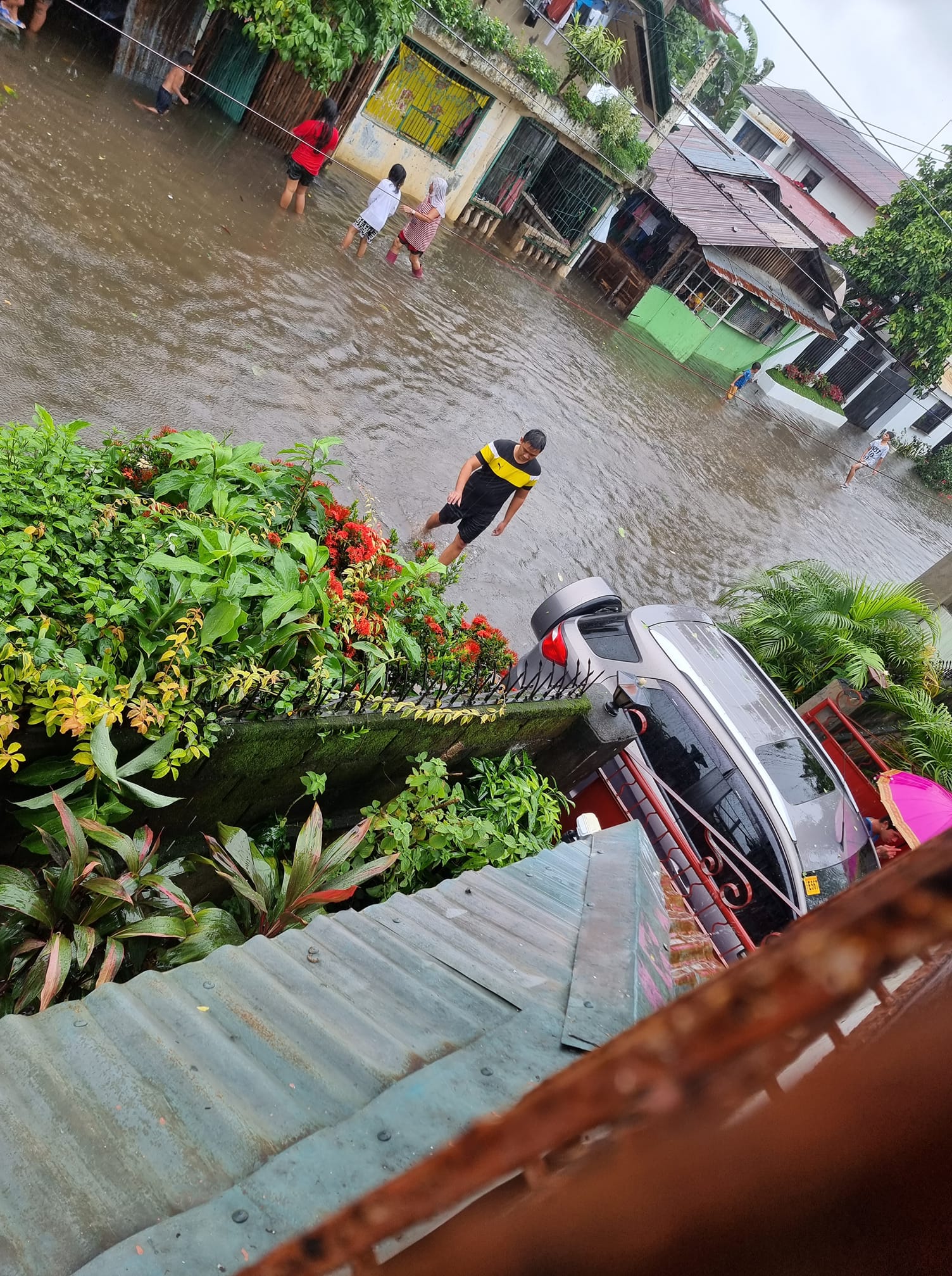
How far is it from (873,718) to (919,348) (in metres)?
23.1

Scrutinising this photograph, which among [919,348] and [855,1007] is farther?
[919,348]

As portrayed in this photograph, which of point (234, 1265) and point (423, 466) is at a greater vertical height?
point (234, 1265)

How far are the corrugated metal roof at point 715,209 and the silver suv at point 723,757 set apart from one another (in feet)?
57.7

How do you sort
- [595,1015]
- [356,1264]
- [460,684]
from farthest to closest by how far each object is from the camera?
1. [460,684]
2. [595,1015]
3. [356,1264]

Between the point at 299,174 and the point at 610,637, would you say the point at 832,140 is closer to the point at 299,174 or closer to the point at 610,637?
the point at 299,174

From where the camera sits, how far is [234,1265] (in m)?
1.05

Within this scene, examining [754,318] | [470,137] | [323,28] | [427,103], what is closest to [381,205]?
[323,28]

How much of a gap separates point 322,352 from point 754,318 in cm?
1970

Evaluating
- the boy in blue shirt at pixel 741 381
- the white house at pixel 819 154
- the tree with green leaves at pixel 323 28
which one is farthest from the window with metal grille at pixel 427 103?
the white house at pixel 819 154

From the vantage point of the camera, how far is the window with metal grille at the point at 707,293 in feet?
71.0

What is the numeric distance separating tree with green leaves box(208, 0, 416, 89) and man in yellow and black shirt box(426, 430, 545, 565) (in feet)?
27.6

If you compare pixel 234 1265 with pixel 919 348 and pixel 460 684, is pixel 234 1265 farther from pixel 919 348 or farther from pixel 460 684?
pixel 919 348

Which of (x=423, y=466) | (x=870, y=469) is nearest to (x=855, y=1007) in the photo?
(x=423, y=466)

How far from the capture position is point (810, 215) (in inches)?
1150
